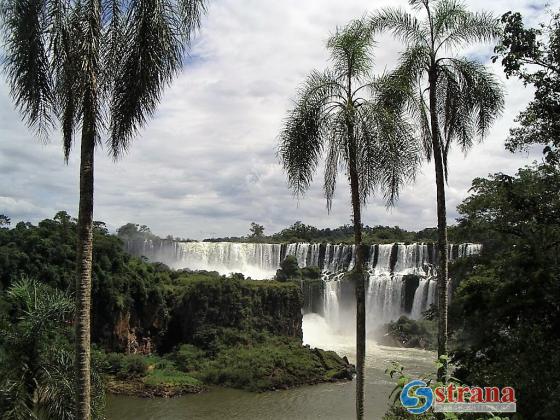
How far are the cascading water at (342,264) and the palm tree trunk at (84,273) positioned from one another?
30.0 metres

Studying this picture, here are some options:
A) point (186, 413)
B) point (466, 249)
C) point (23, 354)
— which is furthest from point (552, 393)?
point (466, 249)

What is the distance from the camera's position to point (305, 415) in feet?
69.6

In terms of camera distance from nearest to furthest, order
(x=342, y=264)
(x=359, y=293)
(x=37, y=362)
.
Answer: (x=37, y=362), (x=359, y=293), (x=342, y=264)

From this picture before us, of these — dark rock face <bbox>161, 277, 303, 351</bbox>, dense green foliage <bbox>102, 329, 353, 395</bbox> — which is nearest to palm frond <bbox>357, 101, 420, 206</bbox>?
dense green foliage <bbox>102, 329, 353, 395</bbox>

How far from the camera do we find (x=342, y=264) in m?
45.9

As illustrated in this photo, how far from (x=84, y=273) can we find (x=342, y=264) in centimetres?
4156

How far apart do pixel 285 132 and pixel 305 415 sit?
1654 cm

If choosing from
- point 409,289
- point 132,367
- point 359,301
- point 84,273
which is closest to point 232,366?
point 132,367

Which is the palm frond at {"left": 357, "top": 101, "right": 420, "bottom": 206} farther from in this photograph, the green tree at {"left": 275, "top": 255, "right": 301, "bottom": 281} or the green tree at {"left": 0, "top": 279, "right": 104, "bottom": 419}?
the green tree at {"left": 275, "top": 255, "right": 301, "bottom": 281}

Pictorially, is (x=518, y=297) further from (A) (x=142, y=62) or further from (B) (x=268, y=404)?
(B) (x=268, y=404)

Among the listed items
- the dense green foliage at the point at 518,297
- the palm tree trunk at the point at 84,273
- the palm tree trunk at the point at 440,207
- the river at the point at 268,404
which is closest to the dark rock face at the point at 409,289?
the river at the point at 268,404

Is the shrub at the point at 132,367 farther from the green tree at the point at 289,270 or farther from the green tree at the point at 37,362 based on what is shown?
the green tree at the point at 289,270

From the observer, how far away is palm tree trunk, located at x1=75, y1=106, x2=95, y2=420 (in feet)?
17.0

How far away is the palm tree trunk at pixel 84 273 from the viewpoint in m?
5.17
